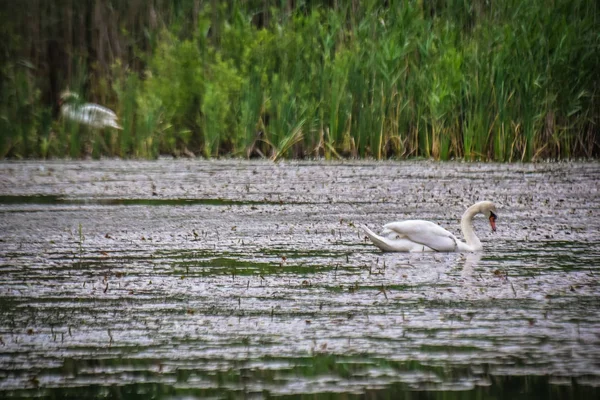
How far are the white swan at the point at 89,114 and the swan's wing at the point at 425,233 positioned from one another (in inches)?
428

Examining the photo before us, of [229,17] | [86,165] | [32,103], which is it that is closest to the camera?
[86,165]

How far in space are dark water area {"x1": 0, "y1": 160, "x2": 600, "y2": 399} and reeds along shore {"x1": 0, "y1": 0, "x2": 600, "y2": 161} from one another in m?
4.47

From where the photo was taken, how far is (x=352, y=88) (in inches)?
719

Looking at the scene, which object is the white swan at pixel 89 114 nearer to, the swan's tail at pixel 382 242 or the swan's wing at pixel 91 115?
the swan's wing at pixel 91 115

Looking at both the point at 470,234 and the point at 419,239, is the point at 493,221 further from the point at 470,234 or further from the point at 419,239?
the point at 419,239

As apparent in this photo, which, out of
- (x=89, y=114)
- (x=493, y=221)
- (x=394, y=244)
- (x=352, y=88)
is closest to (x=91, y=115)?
(x=89, y=114)

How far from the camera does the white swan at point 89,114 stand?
62.3ft

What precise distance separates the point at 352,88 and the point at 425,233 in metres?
9.60

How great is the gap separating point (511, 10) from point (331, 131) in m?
3.32

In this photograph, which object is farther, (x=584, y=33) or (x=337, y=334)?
(x=584, y=33)

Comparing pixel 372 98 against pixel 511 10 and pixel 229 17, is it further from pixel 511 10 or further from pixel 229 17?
pixel 229 17

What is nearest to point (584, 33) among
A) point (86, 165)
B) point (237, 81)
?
point (237, 81)

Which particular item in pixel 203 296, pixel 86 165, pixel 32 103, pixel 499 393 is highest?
pixel 32 103

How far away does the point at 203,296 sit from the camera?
6691 millimetres
